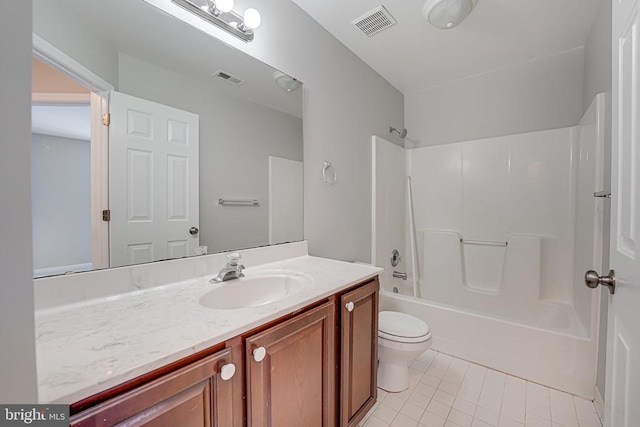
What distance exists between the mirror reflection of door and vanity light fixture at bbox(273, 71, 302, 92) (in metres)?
0.95

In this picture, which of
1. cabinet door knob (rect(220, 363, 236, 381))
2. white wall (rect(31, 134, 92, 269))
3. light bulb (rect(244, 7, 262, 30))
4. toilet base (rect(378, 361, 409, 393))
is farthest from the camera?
toilet base (rect(378, 361, 409, 393))

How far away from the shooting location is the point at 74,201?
2.95 ft

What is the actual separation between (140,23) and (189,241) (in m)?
0.93

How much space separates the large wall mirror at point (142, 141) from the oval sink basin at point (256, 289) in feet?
0.76

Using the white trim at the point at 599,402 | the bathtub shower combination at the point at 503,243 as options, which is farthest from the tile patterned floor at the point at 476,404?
the bathtub shower combination at the point at 503,243

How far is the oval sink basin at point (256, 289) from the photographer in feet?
3.62

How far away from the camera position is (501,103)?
247 cm

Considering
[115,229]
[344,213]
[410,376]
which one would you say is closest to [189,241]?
[115,229]

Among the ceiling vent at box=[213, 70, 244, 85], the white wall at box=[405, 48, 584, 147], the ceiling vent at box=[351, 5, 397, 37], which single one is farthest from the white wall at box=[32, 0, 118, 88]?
the white wall at box=[405, 48, 584, 147]

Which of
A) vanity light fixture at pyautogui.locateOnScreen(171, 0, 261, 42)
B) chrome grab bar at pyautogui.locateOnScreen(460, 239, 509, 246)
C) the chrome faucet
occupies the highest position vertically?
vanity light fixture at pyautogui.locateOnScreen(171, 0, 261, 42)

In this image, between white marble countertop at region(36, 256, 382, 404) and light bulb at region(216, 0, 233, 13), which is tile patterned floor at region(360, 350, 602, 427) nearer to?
white marble countertop at region(36, 256, 382, 404)

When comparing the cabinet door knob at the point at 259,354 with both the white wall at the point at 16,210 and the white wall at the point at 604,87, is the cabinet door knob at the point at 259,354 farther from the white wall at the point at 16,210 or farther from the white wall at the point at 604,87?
the white wall at the point at 604,87

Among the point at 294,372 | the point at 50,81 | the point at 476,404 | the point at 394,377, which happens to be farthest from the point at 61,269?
the point at 476,404

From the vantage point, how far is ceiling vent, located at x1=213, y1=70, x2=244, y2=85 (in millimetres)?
1304
